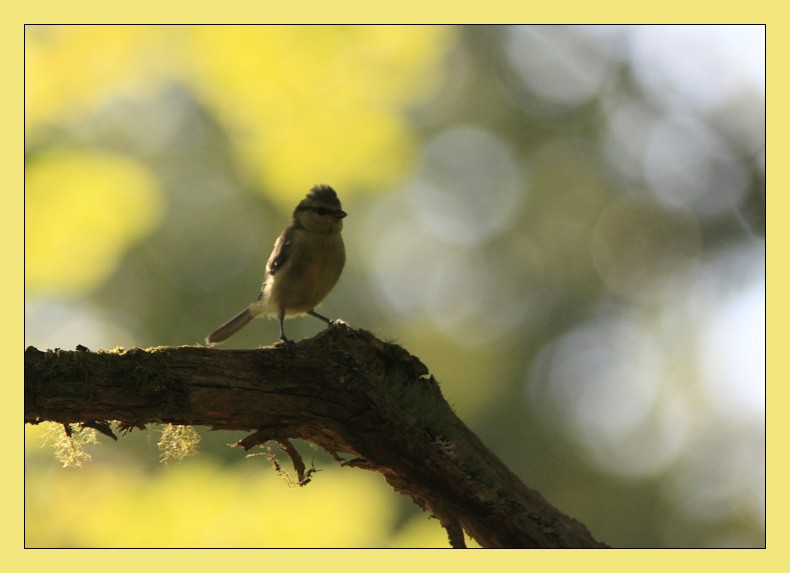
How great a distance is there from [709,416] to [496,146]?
15.1ft

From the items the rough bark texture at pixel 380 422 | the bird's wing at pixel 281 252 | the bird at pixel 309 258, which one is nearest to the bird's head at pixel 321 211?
the bird at pixel 309 258

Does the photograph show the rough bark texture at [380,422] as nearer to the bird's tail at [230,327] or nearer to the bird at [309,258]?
the bird at [309,258]

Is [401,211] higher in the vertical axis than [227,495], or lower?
Answer: higher

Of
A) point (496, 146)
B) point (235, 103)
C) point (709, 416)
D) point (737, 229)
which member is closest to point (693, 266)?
→ point (737, 229)

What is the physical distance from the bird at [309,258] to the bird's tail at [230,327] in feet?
1.55

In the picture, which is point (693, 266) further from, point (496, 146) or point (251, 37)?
point (251, 37)

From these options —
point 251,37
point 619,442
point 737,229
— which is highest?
point 251,37

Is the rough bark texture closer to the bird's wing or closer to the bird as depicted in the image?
the bird

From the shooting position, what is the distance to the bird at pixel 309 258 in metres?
6.43

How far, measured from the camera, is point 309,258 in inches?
253

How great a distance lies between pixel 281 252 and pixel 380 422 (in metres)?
2.33

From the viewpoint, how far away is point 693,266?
33.9 feet

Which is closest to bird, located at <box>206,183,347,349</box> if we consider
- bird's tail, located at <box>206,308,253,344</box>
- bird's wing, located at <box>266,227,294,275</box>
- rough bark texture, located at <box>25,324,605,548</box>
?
bird's wing, located at <box>266,227,294,275</box>

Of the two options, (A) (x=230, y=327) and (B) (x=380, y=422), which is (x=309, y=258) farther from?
(B) (x=380, y=422)
